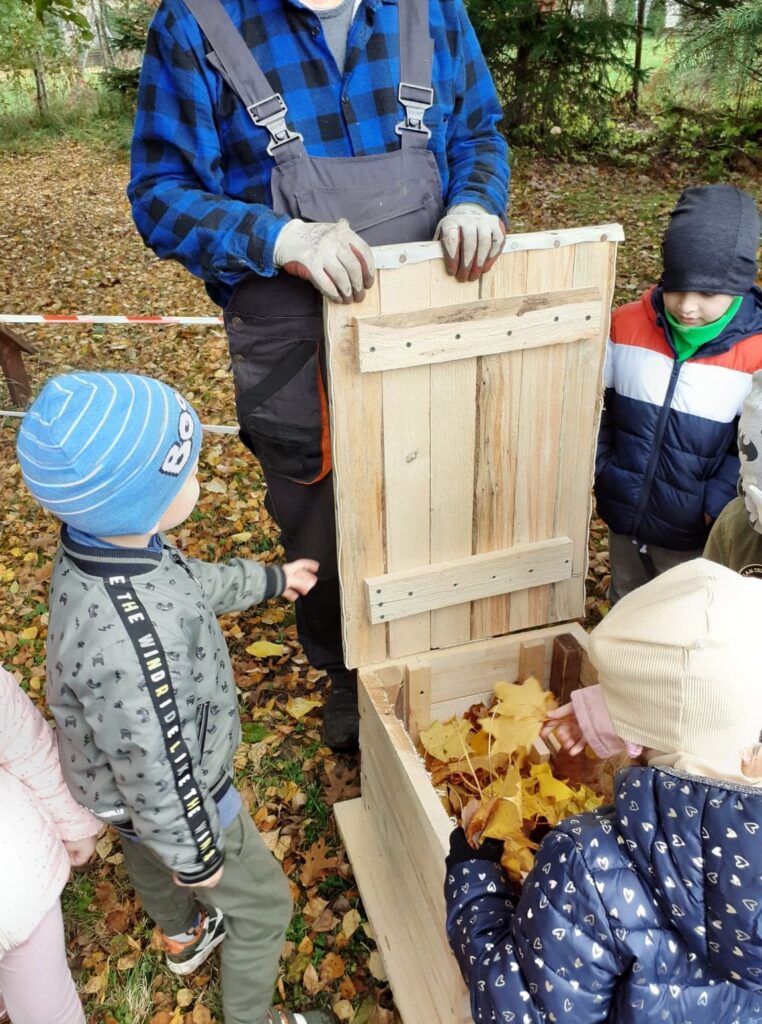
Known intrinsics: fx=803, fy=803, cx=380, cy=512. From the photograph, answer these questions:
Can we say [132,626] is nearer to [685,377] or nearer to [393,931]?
[393,931]

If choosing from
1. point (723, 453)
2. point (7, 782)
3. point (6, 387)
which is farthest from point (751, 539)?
point (6, 387)

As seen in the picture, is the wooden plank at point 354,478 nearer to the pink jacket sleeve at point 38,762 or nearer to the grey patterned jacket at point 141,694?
the grey patterned jacket at point 141,694

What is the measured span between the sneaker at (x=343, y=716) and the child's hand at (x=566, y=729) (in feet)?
2.84

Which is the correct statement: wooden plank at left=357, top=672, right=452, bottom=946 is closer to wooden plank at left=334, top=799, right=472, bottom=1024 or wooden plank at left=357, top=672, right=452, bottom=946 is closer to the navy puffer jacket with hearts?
wooden plank at left=334, top=799, right=472, bottom=1024

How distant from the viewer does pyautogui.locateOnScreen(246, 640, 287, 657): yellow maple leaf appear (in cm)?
356

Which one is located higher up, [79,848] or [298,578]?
[298,578]

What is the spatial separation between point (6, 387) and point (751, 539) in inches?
211

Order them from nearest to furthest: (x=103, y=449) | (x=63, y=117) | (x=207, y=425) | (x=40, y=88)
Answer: (x=103, y=449)
(x=207, y=425)
(x=63, y=117)
(x=40, y=88)

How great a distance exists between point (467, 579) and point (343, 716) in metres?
0.97

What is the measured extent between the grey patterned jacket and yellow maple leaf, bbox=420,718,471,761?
812 millimetres

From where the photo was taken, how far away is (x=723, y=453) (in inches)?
96.3

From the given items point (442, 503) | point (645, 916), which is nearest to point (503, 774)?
point (442, 503)

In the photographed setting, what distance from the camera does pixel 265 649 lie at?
11.7 ft

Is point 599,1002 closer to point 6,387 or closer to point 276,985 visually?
point 276,985
